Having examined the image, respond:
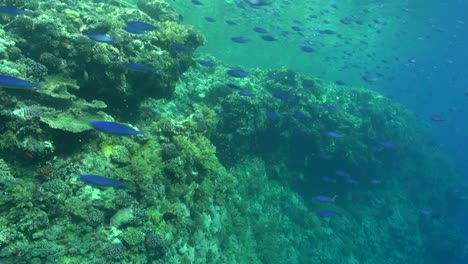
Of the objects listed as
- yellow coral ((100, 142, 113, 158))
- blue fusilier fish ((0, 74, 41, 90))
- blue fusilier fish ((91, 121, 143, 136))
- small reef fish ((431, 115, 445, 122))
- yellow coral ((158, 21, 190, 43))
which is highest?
blue fusilier fish ((0, 74, 41, 90))

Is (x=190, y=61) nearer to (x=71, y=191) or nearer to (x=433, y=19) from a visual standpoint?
(x=71, y=191)

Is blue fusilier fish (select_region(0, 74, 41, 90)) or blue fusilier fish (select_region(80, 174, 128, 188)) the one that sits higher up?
blue fusilier fish (select_region(0, 74, 41, 90))

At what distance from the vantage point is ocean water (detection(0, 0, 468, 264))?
637 cm

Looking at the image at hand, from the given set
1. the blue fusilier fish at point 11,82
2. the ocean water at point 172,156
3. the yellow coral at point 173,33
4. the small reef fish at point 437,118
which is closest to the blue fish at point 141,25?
the ocean water at point 172,156

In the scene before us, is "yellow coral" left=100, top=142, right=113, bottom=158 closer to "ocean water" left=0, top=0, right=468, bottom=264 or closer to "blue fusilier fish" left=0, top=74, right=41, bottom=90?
"ocean water" left=0, top=0, right=468, bottom=264

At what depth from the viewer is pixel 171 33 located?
11.5 metres

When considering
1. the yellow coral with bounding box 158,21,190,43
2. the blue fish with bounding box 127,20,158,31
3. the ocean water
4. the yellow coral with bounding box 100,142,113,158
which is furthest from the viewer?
the yellow coral with bounding box 158,21,190,43

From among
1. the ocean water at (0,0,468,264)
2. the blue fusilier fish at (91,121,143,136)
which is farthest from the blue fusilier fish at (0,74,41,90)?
the blue fusilier fish at (91,121,143,136)

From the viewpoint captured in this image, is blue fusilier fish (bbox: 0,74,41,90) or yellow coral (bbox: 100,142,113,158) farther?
yellow coral (bbox: 100,142,113,158)

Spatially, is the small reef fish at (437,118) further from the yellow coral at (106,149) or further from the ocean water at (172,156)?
the yellow coral at (106,149)

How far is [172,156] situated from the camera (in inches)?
338

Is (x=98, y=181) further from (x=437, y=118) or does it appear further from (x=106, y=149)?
(x=437, y=118)

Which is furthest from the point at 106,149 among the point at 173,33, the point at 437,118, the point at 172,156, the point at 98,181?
the point at 437,118

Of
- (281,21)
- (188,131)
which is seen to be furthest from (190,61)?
(281,21)
